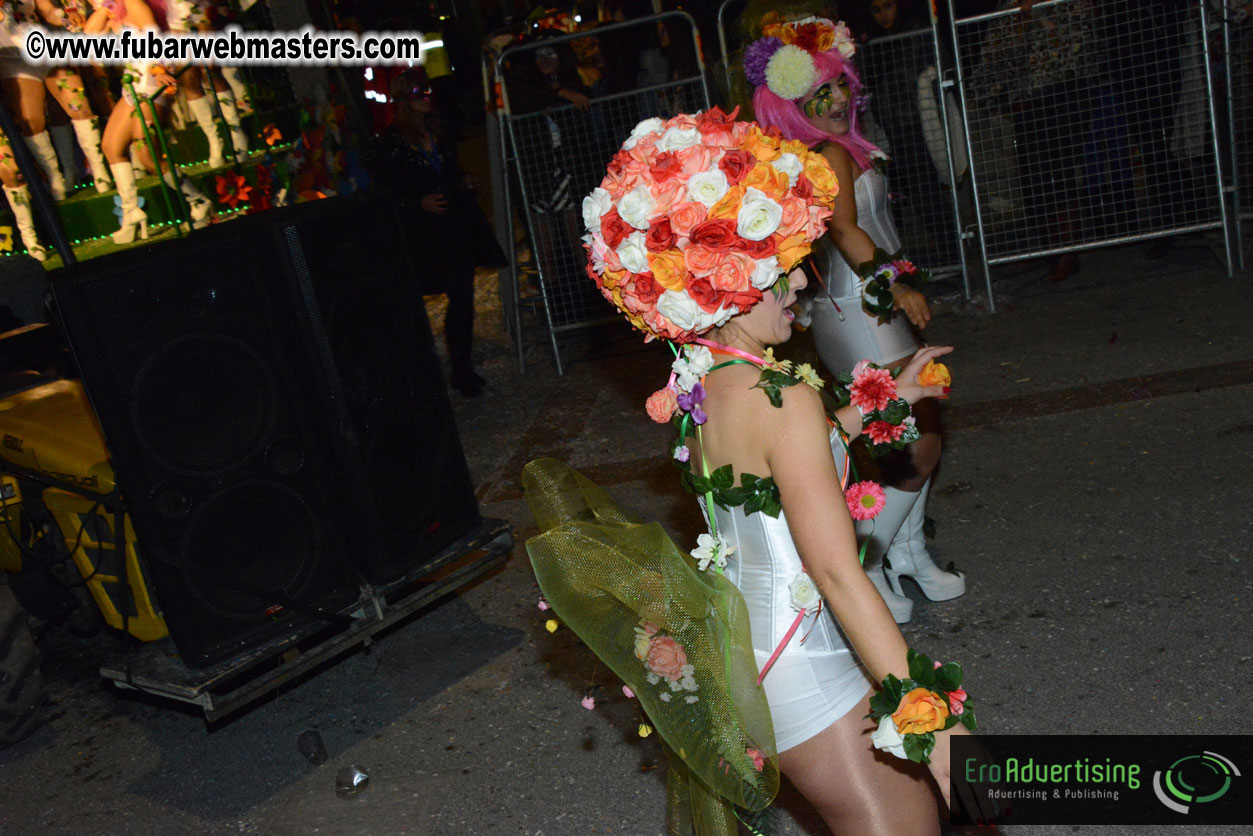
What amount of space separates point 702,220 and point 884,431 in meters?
0.83

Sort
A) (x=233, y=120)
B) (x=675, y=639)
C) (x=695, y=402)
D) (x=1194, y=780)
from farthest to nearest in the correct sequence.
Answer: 1. (x=233, y=120)
2. (x=1194, y=780)
3. (x=695, y=402)
4. (x=675, y=639)

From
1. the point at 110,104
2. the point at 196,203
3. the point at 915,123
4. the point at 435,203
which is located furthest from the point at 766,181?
the point at 110,104

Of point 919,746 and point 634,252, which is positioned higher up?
point 634,252

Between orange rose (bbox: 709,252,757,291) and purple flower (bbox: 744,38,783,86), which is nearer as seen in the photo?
orange rose (bbox: 709,252,757,291)

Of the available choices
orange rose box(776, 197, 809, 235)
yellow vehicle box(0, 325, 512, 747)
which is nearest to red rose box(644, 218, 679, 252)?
orange rose box(776, 197, 809, 235)

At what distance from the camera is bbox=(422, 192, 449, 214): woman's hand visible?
7160mm

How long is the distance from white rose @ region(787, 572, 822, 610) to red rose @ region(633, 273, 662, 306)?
26.0 inches

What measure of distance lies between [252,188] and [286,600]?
7197 millimetres

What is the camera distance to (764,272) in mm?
2246

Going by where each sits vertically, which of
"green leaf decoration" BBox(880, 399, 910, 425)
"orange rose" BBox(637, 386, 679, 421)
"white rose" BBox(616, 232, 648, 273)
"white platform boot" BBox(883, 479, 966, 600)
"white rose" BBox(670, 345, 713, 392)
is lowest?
"white platform boot" BBox(883, 479, 966, 600)

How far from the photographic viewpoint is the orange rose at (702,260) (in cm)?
221

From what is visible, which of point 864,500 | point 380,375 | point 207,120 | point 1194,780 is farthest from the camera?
point 207,120

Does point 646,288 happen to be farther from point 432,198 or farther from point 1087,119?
point 1087,119

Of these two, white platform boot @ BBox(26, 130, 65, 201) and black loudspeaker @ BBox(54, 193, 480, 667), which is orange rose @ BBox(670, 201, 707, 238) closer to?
black loudspeaker @ BBox(54, 193, 480, 667)
